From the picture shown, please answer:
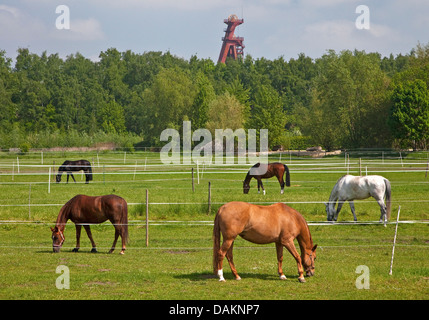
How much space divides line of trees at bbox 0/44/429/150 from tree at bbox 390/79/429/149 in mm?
112

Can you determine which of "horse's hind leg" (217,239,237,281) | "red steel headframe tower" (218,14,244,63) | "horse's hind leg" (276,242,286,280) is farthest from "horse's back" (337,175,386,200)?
"red steel headframe tower" (218,14,244,63)

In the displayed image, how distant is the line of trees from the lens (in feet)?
220

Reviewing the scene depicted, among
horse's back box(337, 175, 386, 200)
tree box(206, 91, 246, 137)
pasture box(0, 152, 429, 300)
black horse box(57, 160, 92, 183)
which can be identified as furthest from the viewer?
tree box(206, 91, 246, 137)

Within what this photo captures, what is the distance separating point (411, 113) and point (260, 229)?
53.3 m

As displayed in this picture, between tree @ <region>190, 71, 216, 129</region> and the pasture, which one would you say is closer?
the pasture

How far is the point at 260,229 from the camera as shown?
9.99 m

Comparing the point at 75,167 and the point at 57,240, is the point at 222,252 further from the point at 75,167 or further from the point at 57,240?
the point at 75,167

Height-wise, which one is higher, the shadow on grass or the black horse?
the black horse

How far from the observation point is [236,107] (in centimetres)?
7906

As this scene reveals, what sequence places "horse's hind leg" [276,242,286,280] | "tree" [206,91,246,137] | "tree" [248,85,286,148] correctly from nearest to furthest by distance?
"horse's hind leg" [276,242,286,280], "tree" [248,85,286,148], "tree" [206,91,246,137]

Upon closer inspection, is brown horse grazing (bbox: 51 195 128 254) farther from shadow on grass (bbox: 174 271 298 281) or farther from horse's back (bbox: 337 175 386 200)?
horse's back (bbox: 337 175 386 200)

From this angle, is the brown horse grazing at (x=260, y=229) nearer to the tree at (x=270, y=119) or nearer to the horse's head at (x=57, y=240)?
the horse's head at (x=57, y=240)

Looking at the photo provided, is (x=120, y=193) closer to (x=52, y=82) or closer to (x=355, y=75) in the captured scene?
(x=355, y=75)

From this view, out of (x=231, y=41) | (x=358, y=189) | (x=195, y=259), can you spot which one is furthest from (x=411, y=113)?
(x=231, y=41)
